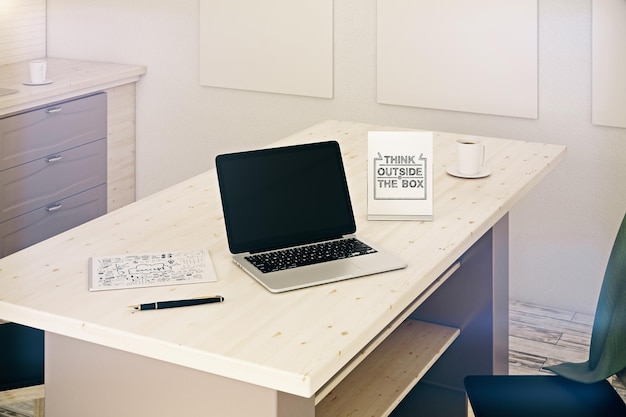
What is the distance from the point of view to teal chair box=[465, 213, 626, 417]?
7.47ft

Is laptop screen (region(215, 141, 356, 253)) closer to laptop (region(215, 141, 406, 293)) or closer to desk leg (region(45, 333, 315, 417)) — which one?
laptop (region(215, 141, 406, 293))

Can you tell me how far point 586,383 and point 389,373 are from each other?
530 mm

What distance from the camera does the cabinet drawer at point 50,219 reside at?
437 cm

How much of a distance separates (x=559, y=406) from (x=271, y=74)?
2.68m

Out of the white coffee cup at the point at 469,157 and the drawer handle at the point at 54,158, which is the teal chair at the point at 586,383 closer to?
the white coffee cup at the point at 469,157

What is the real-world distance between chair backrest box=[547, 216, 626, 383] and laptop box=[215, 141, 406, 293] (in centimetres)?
53

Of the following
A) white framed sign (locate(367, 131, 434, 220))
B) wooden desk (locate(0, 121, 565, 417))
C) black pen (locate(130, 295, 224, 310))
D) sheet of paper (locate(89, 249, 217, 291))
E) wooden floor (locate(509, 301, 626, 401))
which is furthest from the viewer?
wooden floor (locate(509, 301, 626, 401))

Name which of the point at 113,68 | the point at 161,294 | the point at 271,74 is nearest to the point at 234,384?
the point at 161,294

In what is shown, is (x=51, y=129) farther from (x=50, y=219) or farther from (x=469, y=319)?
(x=469, y=319)

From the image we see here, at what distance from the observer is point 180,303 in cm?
196

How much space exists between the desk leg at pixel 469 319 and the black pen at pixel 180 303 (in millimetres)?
1075

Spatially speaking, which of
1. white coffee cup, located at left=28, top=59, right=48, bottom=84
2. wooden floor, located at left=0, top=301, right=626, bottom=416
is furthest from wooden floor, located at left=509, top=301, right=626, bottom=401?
white coffee cup, located at left=28, top=59, right=48, bottom=84

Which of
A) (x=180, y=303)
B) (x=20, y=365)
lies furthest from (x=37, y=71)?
(x=180, y=303)

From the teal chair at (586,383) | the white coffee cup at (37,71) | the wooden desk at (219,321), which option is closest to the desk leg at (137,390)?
the wooden desk at (219,321)
